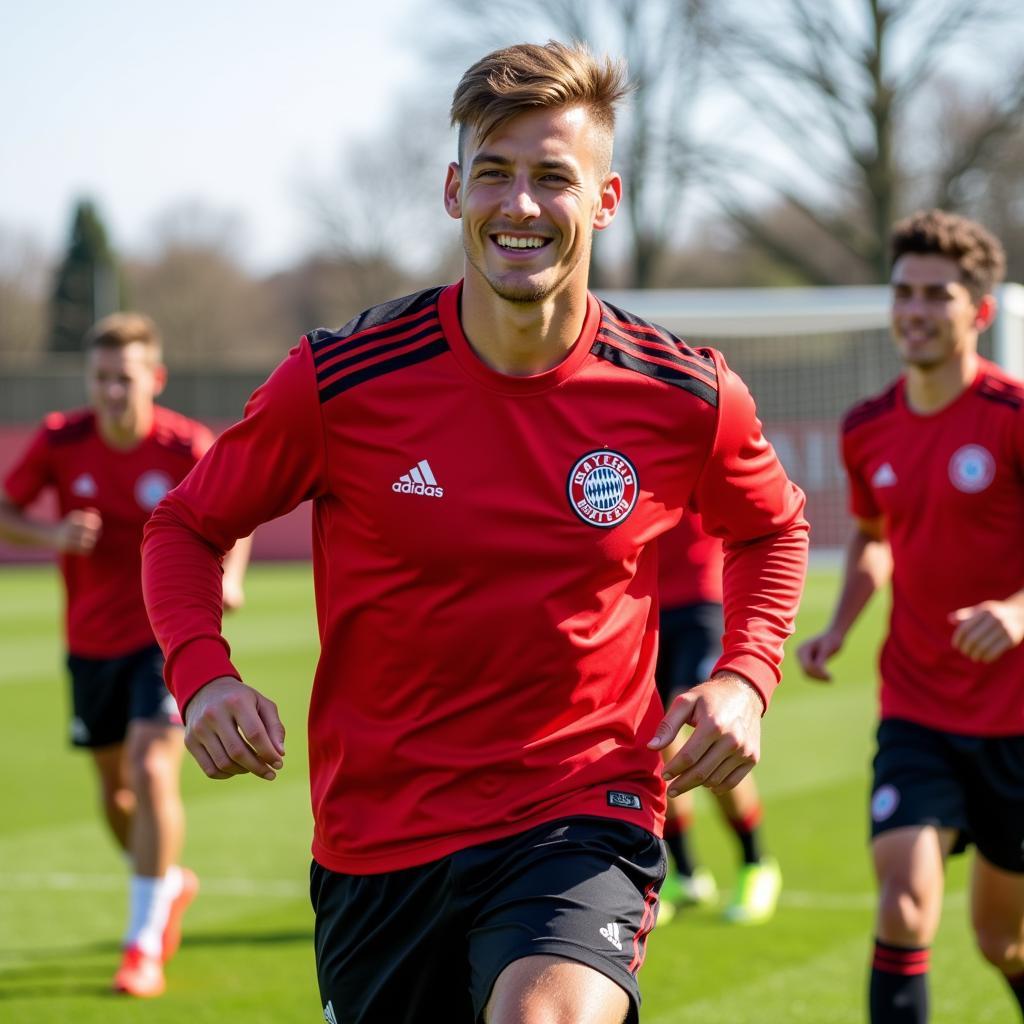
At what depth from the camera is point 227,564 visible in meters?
6.40

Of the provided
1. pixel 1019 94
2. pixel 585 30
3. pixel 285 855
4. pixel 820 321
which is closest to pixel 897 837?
pixel 285 855

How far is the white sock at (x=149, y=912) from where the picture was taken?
6.30 m

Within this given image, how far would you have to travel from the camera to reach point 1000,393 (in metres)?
5.23

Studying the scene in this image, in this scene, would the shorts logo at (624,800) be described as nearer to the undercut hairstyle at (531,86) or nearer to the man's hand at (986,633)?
the undercut hairstyle at (531,86)

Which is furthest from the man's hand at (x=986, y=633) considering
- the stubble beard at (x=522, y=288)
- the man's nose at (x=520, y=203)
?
the man's nose at (x=520, y=203)

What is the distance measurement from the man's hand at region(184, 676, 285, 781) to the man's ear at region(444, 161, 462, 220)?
1021mm

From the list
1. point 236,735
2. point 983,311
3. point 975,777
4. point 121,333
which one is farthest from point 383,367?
point 121,333

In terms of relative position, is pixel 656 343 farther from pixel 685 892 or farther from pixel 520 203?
pixel 685 892

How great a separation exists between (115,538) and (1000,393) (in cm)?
364

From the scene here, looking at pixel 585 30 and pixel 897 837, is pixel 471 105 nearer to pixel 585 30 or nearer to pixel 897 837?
pixel 897 837

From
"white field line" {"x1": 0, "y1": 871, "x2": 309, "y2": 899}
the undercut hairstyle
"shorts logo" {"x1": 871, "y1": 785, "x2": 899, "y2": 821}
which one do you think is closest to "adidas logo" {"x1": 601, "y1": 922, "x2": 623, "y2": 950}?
the undercut hairstyle

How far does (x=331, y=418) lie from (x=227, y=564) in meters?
3.19

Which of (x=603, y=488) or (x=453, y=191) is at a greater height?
(x=453, y=191)

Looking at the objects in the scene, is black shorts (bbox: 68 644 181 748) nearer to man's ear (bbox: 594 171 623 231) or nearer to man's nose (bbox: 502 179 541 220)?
man's ear (bbox: 594 171 623 231)
